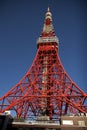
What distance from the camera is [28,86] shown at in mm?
26047

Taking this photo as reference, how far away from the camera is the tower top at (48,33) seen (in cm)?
3091

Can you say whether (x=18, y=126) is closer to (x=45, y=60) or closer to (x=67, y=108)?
(x=67, y=108)

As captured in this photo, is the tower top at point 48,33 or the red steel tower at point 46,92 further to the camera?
the tower top at point 48,33

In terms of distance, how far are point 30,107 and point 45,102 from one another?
2.76 metres

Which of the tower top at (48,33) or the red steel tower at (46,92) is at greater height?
the tower top at (48,33)

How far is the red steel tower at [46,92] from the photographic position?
23.8m

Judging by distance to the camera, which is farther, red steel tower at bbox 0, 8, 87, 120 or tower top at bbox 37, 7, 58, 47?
tower top at bbox 37, 7, 58, 47

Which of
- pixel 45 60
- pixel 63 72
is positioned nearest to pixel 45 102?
pixel 63 72

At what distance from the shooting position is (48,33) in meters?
31.8

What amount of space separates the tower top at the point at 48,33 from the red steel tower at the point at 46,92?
0.72m

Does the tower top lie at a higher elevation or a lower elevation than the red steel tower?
higher

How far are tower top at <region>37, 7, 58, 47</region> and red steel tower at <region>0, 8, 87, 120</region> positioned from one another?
0.72 m

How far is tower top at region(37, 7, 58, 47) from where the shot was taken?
1217 inches

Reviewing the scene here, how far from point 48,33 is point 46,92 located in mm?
9714
